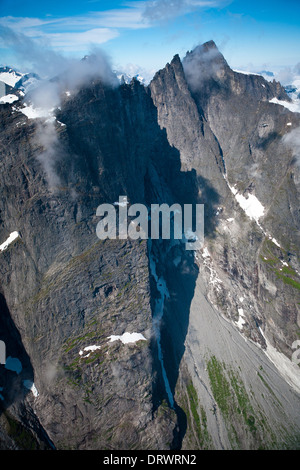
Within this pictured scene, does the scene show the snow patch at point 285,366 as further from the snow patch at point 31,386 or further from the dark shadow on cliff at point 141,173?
the snow patch at point 31,386

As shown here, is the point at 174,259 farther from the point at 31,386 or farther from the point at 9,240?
the point at 31,386

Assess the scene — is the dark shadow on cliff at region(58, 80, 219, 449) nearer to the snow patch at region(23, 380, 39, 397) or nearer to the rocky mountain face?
the rocky mountain face

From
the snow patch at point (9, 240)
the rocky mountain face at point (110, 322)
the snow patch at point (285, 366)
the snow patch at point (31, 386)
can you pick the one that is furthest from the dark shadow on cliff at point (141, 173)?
the snow patch at point (285, 366)

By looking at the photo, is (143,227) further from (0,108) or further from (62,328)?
(0,108)

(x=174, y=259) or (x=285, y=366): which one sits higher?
(x=174, y=259)

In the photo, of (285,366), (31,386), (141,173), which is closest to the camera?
(31,386)

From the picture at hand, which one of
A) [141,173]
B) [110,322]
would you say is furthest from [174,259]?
[110,322]

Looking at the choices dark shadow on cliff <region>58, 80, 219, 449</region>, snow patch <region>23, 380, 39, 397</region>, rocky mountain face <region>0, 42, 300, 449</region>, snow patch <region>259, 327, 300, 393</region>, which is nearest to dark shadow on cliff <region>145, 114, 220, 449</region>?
dark shadow on cliff <region>58, 80, 219, 449</region>
